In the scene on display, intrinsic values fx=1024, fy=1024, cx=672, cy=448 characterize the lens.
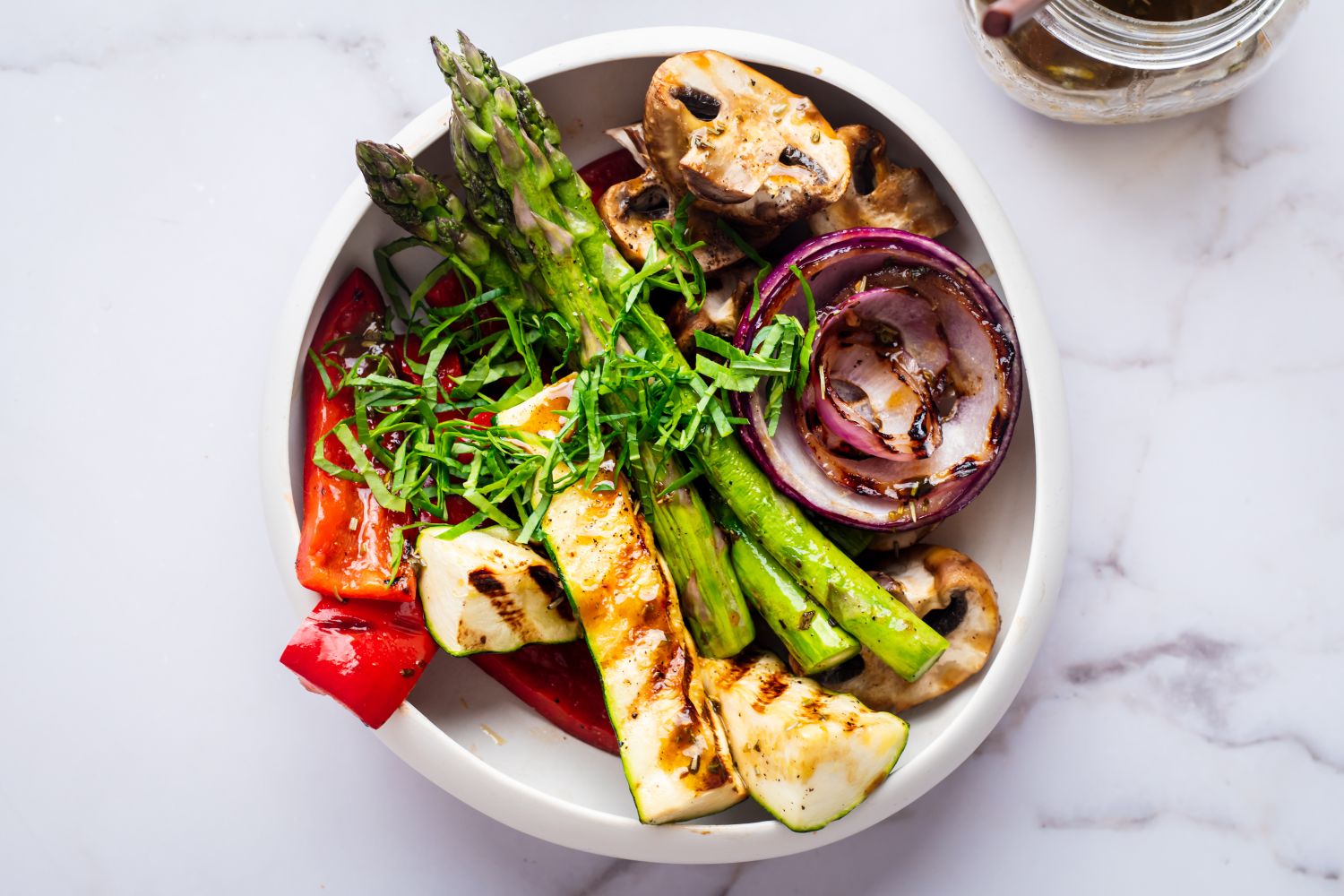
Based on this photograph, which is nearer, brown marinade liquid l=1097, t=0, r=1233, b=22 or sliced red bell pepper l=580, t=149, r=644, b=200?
brown marinade liquid l=1097, t=0, r=1233, b=22

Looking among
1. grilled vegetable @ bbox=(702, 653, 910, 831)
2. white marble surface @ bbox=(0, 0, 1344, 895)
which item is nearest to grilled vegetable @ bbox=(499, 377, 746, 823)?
grilled vegetable @ bbox=(702, 653, 910, 831)

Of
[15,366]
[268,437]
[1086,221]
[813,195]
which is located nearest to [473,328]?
[268,437]

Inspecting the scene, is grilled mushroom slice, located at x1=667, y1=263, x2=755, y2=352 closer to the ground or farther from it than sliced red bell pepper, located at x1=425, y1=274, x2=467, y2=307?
closer to the ground

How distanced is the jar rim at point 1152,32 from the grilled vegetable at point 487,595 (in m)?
1.45

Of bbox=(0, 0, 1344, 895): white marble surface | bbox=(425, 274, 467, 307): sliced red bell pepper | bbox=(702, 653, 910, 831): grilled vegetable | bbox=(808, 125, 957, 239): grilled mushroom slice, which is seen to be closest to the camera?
bbox=(702, 653, 910, 831): grilled vegetable

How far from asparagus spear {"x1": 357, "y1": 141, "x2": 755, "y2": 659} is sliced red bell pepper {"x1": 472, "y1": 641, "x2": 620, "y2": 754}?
26 centimetres

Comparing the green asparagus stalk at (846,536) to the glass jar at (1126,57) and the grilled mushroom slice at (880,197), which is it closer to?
the grilled mushroom slice at (880,197)

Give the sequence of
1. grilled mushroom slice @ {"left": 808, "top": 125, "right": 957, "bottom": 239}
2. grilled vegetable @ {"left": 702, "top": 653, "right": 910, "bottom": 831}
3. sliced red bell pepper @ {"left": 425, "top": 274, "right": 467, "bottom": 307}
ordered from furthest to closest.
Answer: sliced red bell pepper @ {"left": 425, "top": 274, "right": 467, "bottom": 307}, grilled mushroom slice @ {"left": 808, "top": 125, "right": 957, "bottom": 239}, grilled vegetable @ {"left": 702, "top": 653, "right": 910, "bottom": 831}

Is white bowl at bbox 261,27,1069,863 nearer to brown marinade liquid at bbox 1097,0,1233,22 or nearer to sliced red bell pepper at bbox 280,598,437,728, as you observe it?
sliced red bell pepper at bbox 280,598,437,728

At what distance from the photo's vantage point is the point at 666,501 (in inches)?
78.5

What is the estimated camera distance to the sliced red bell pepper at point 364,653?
6.35 feet

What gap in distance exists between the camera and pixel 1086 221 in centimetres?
231

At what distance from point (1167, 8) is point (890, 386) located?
3.01ft

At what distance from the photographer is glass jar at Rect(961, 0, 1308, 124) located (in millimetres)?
1945
